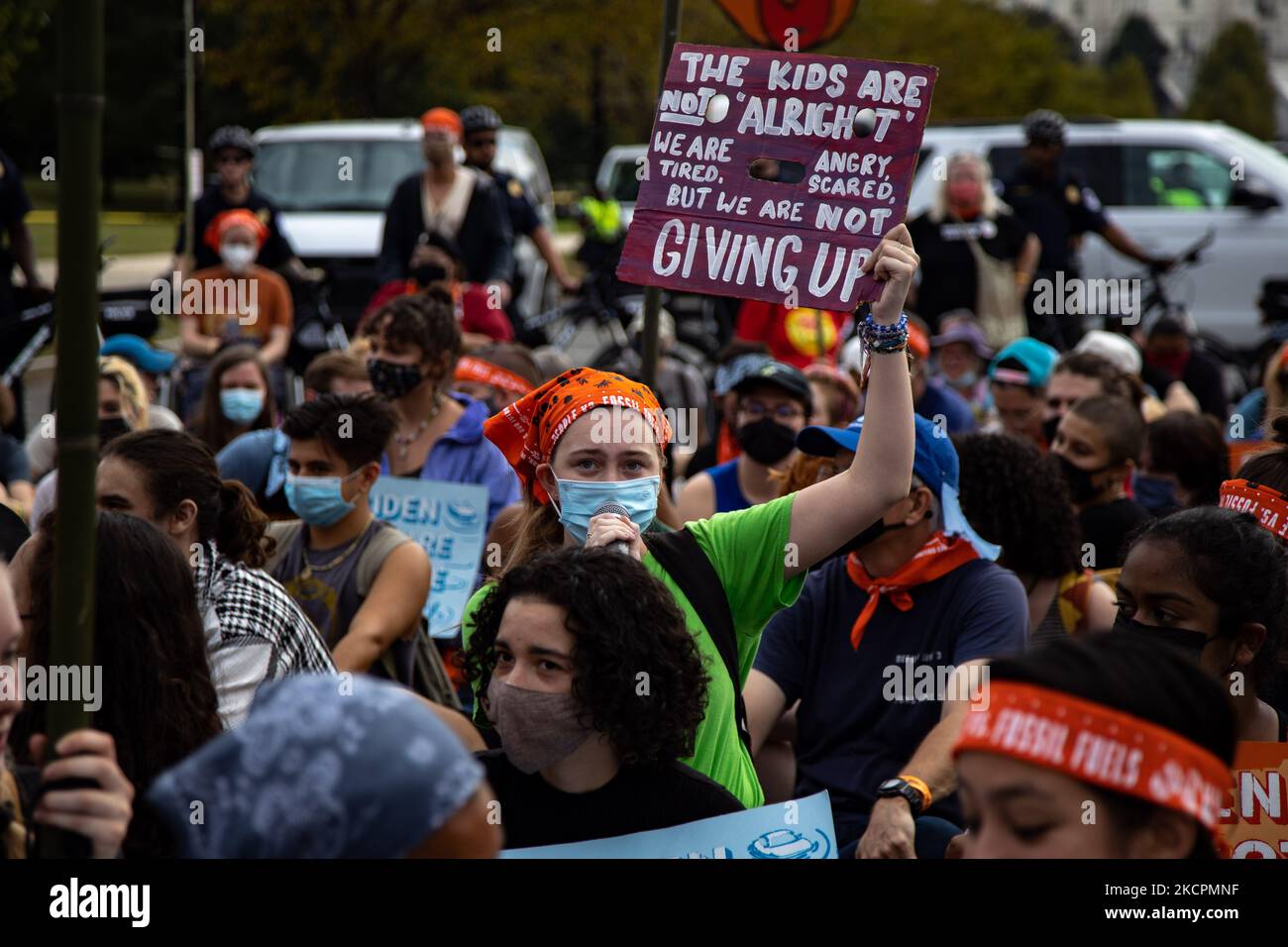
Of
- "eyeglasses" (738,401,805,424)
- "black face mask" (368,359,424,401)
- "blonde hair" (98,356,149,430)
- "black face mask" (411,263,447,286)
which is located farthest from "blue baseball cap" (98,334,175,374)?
"eyeglasses" (738,401,805,424)

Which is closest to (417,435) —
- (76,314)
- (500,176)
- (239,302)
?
(76,314)

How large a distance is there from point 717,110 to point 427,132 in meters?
6.39

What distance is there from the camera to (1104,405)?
5.86 m

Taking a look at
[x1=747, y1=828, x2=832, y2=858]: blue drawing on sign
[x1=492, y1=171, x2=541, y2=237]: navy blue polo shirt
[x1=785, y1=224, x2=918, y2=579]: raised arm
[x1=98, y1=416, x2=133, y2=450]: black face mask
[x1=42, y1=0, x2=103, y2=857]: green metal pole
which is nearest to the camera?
[x1=42, y1=0, x2=103, y2=857]: green metal pole

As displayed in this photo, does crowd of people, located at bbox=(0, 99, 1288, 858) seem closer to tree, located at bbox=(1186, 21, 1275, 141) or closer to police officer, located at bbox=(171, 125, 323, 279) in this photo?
police officer, located at bbox=(171, 125, 323, 279)

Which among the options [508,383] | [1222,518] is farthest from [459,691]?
[1222,518]

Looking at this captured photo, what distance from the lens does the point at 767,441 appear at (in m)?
6.42

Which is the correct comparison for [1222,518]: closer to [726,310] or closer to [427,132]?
[427,132]

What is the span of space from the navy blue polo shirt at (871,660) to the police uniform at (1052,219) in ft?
24.2

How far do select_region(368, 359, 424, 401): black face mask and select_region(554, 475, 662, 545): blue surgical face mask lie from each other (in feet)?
8.63

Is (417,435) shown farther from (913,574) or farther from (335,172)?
(335,172)

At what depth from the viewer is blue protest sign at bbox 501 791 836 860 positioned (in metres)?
2.98

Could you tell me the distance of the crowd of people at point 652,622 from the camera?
6.98 feet

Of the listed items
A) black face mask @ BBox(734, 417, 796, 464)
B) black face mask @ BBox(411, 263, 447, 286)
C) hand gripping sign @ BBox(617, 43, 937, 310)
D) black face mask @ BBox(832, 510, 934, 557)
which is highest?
hand gripping sign @ BBox(617, 43, 937, 310)
